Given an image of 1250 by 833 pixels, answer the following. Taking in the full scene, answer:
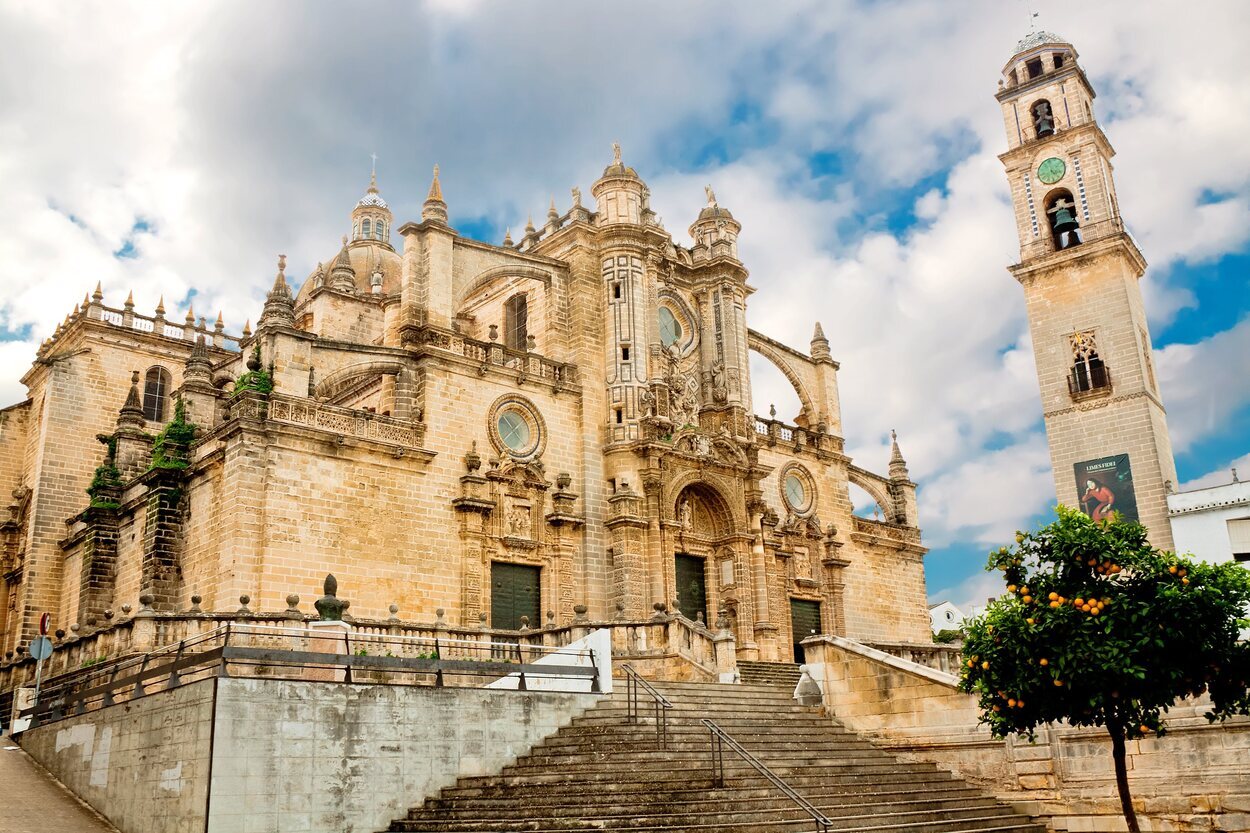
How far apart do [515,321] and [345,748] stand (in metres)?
18.6

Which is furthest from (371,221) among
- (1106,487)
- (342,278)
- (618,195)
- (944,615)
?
(944,615)

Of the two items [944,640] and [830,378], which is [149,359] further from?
[944,640]

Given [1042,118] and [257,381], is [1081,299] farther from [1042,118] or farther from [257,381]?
[257,381]

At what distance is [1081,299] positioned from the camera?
36688 millimetres

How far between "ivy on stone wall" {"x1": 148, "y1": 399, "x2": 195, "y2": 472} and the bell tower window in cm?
2808

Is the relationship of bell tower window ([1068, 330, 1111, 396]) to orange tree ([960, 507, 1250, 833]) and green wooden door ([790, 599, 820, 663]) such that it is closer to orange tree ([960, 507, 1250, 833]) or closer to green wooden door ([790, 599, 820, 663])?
green wooden door ([790, 599, 820, 663])

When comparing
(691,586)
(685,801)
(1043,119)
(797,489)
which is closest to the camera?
(685,801)

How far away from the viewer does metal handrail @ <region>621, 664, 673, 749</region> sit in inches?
590

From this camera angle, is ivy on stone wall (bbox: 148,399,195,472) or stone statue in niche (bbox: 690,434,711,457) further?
stone statue in niche (bbox: 690,434,711,457)

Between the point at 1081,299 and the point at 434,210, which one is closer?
the point at 434,210

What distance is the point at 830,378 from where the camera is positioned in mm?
37031

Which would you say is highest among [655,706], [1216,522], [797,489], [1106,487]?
[797,489]

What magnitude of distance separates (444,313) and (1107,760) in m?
17.2

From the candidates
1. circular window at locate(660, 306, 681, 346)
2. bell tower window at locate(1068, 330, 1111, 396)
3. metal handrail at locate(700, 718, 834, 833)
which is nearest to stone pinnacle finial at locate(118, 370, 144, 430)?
circular window at locate(660, 306, 681, 346)
